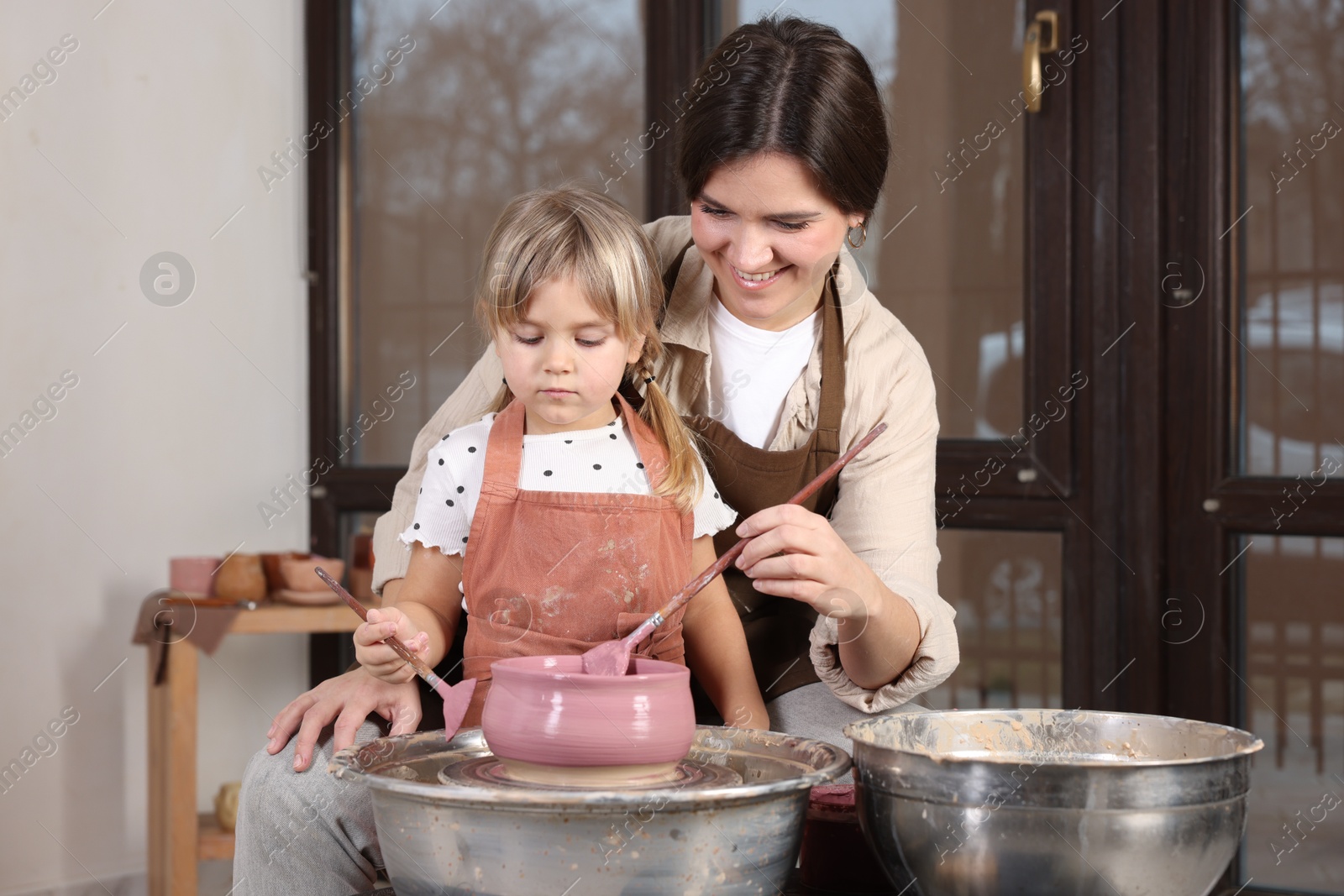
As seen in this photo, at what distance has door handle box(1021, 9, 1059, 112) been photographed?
2.20 metres

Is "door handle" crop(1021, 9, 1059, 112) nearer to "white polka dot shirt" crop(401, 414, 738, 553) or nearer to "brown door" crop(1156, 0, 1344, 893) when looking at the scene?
"brown door" crop(1156, 0, 1344, 893)

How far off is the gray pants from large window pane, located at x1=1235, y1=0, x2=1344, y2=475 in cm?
160

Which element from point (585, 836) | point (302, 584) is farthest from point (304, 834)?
point (302, 584)

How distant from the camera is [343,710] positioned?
1170 millimetres

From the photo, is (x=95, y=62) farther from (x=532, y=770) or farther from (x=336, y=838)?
(x=532, y=770)

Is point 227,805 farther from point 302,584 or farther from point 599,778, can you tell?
point 599,778

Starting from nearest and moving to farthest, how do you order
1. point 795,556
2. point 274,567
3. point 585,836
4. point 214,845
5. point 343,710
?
point 585,836, point 795,556, point 343,710, point 214,845, point 274,567

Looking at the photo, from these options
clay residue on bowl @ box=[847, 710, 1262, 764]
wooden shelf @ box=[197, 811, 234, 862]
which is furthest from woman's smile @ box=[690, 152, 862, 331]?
wooden shelf @ box=[197, 811, 234, 862]

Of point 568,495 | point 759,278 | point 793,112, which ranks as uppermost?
point 793,112

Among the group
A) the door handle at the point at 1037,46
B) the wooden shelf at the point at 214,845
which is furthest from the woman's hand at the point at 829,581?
the wooden shelf at the point at 214,845

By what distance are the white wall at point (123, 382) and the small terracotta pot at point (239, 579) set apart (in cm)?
19

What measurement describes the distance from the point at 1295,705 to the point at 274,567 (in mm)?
1851

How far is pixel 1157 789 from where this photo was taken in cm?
81

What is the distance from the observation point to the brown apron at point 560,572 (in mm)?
1214
